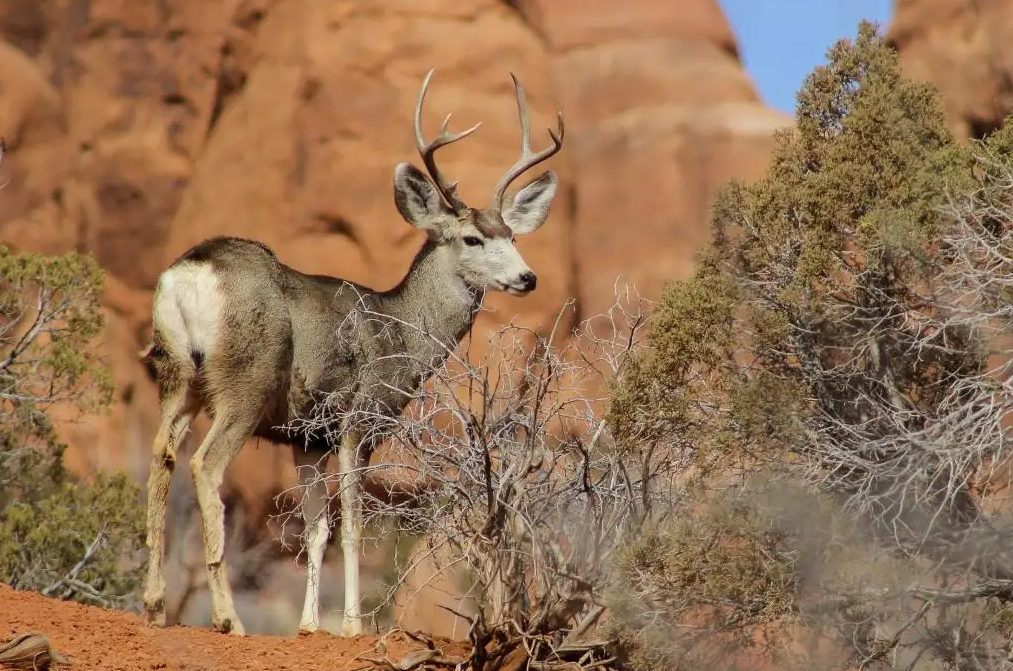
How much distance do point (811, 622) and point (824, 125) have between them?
331 cm

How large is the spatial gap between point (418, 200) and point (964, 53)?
533 inches

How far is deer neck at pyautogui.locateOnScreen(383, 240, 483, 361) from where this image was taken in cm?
934

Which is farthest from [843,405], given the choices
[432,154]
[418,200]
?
[418,200]

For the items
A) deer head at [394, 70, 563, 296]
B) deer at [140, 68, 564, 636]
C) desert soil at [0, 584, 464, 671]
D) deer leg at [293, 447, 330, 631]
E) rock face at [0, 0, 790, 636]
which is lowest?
desert soil at [0, 584, 464, 671]

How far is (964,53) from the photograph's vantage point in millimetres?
20438

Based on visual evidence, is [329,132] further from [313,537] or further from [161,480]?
[161,480]

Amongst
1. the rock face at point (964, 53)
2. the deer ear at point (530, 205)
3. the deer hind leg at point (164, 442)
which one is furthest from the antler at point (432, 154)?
the rock face at point (964, 53)

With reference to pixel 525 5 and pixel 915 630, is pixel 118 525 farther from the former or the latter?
pixel 525 5

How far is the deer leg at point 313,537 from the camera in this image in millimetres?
8156

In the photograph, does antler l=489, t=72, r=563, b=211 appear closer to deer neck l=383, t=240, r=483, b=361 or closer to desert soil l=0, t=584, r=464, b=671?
deer neck l=383, t=240, r=483, b=361

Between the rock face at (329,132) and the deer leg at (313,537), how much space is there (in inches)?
445

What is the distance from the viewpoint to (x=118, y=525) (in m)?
11.9

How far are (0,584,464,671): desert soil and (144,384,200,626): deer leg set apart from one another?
15 cm

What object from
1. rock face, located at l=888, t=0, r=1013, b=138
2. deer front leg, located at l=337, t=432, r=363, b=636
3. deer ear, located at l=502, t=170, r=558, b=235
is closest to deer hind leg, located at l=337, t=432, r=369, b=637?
deer front leg, located at l=337, t=432, r=363, b=636
